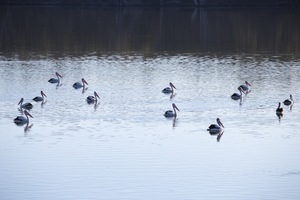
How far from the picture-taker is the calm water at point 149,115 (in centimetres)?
1933

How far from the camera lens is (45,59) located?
3928cm

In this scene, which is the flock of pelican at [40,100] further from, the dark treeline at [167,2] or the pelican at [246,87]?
the dark treeline at [167,2]

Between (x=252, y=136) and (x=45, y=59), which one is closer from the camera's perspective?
(x=252, y=136)

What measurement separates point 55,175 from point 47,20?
3650 cm

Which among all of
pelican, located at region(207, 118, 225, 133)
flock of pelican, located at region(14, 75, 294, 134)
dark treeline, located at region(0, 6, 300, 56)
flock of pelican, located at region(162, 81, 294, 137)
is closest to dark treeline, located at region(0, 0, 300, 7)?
dark treeline, located at region(0, 6, 300, 56)

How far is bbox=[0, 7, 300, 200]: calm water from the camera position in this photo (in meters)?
19.3

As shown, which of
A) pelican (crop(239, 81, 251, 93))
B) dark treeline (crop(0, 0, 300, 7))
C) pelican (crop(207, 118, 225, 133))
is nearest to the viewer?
pelican (crop(207, 118, 225, 133))

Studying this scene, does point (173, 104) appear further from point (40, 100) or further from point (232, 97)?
point (40, 100)

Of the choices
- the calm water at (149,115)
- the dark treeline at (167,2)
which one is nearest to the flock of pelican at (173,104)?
the calm water at (149,115)

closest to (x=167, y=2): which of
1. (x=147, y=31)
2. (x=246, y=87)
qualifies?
(x=147, y=31)

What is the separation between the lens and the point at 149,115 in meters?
26.2

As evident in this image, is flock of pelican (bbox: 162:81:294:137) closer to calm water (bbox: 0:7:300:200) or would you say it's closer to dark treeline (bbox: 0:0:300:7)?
calm water (bbox: 0:7:300:200)

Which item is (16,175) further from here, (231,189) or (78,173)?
(231,189)

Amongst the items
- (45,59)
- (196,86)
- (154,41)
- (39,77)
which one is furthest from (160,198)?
(154,41)
